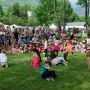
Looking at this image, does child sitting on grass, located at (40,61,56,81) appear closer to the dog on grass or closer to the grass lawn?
the grass lawn

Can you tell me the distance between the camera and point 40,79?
18.0 meters

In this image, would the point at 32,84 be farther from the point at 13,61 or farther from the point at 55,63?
the point at 13,61

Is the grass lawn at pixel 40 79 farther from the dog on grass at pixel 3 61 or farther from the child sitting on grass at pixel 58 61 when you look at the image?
the child sitting on grass at pixel 58 61

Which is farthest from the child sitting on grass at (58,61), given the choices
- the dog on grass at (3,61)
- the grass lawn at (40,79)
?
the dog on grass at (3,61)

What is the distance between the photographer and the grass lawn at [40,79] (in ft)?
53.6

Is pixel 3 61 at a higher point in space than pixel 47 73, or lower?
higher

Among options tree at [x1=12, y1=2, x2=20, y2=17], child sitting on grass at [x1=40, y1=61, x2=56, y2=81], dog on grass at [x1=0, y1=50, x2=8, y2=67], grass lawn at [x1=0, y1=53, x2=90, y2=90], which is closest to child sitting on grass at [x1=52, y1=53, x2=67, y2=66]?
grass lawn at [x1=0, y1=53, x2=90, y2=90]

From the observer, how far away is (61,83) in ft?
56.4

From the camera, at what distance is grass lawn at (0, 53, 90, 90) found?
16.3 m

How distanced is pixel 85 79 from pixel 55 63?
466 centimetres

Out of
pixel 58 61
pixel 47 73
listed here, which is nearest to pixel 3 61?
pixel 58 61

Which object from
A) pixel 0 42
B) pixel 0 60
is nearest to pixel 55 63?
pixel 0 60

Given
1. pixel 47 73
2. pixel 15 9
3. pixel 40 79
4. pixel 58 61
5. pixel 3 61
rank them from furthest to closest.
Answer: pixel 15 9
pixel 58 61
pixel 3 61
pixel 40 79
pixel 47 73

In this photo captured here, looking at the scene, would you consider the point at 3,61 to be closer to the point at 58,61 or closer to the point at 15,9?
the point at 58,61
